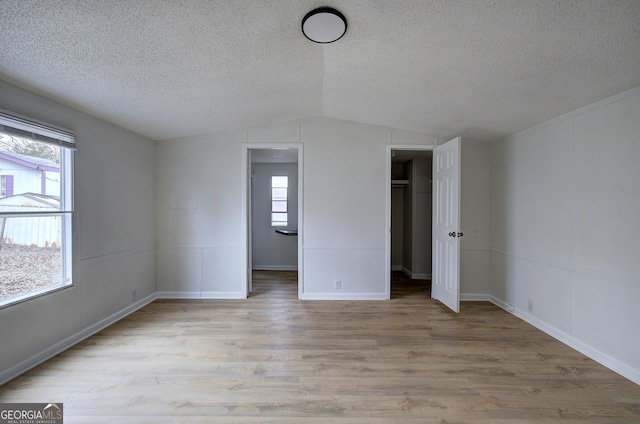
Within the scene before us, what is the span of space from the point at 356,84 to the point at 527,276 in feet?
10.0

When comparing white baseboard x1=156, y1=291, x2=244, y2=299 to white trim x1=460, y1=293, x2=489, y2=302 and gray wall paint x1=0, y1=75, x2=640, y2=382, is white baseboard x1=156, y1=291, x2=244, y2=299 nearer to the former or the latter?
gray wall paint x1=0, y1=75, x2=640, y2=382

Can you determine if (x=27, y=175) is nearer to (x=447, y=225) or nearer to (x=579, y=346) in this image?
(x=447, y=225)

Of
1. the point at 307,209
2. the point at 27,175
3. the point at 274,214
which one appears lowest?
the point at 274,214

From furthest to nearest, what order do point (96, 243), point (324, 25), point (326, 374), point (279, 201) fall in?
point (279, 201)
point (96, 243)
point (326, 374)
point (324, 25)

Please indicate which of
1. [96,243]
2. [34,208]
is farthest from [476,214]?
[34,208]

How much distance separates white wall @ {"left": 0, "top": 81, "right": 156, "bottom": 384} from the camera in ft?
7.10

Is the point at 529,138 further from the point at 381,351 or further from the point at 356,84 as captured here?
the point at 381,351

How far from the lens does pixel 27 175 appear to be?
2.23 m

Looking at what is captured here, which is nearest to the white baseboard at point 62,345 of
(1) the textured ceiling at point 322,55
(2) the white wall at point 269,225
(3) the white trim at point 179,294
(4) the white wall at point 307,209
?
(3) the white trim at point 179,294

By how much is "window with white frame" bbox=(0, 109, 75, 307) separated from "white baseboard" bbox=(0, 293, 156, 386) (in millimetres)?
514

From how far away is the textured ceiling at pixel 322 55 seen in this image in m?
1.56

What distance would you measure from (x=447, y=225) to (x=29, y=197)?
4431mm

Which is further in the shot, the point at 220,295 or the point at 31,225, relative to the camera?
the point at 220,295

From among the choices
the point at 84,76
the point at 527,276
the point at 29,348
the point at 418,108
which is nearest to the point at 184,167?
the point at 84,76
